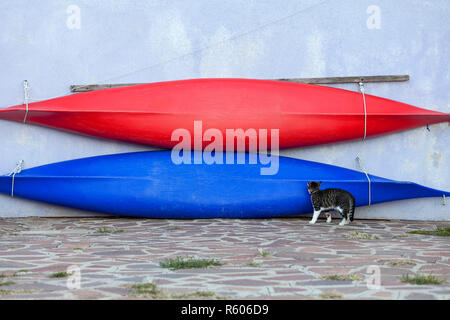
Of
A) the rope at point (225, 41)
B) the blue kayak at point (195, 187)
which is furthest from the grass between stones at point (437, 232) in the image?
the rope at point (225, 41)

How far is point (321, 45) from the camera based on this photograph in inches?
237

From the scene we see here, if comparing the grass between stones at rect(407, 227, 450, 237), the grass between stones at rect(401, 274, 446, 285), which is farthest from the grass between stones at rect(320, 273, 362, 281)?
the grass between stones at rect(407, 227, 450, 237)

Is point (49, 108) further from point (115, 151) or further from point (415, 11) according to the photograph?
point (415, 11)

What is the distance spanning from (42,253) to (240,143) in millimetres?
2559

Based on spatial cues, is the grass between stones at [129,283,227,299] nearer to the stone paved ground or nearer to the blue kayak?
the stone paved ground

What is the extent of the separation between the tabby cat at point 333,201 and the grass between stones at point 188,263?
90.1 inches

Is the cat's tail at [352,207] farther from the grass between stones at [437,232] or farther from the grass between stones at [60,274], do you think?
the grass between stones at [60,274]

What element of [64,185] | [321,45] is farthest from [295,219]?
[64,185]

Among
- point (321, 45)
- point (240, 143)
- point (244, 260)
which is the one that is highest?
point (321, 45)

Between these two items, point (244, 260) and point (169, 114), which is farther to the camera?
point (169, 114)

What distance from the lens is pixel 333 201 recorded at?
5340 millimetres

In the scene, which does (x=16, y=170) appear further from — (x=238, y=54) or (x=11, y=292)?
(x=11, y=292)

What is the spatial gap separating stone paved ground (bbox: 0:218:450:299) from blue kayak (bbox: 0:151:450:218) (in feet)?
0.72

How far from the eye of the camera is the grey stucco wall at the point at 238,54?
19.4 feet
